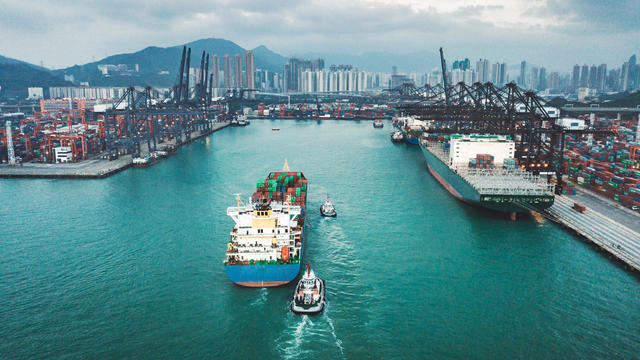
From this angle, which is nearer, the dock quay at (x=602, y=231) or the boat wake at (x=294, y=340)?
the boat wake at (x=294, y=340)

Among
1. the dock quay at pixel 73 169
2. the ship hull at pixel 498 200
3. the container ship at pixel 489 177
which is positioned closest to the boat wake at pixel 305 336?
the ship hull at pixel 498 200

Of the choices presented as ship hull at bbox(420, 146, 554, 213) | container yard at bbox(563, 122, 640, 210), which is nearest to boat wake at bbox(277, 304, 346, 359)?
ship hull at bbox(420, 146, 554, 213)

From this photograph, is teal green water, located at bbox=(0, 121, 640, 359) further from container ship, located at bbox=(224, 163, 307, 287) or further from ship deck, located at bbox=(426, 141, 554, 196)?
ship deck, located at bbox=(426, 141, 554, 196)

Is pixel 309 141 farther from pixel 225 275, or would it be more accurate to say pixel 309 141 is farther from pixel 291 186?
pixel 225 275

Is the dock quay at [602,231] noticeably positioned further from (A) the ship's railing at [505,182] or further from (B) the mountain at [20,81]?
(B) the mountain at [20,81]

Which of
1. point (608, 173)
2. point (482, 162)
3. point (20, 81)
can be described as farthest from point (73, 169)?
point (20, 81)

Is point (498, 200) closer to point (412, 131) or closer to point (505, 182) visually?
point (505, 182)

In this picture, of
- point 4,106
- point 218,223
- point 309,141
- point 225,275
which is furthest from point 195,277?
point 4,106
